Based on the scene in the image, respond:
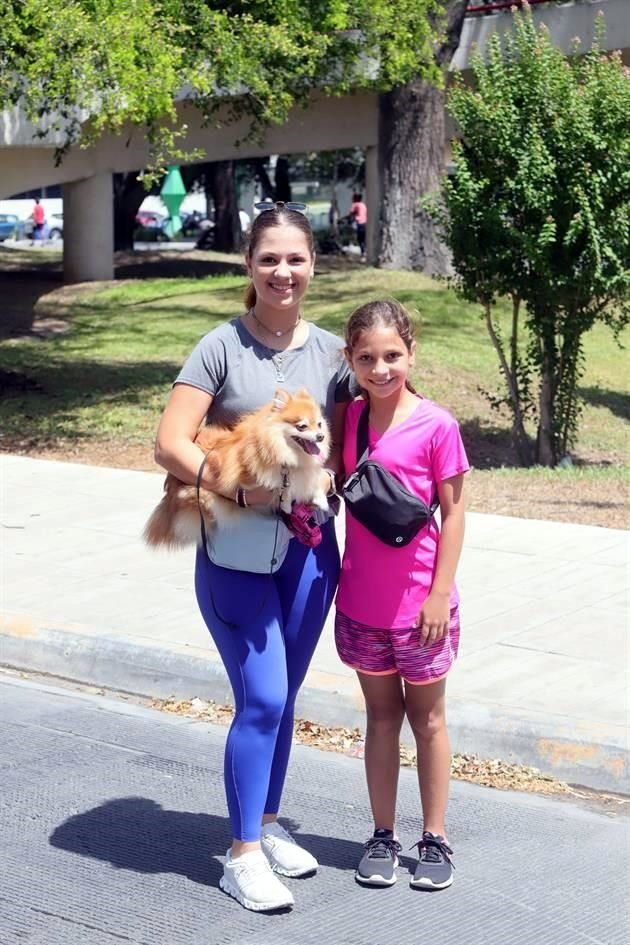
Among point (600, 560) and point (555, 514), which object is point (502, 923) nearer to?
point (600, 560)

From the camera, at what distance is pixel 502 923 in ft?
13.8

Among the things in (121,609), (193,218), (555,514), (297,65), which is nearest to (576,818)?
(121,609)

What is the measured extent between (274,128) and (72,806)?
1009 inches

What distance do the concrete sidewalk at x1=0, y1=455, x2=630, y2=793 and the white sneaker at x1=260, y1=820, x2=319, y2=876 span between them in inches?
60.3

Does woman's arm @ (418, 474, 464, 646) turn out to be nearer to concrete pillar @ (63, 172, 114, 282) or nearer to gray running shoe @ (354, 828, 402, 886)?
gray running shoe @ (354, 828, 402, 886)

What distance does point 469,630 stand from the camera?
7188 millimetres

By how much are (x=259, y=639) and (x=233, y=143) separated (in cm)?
2553

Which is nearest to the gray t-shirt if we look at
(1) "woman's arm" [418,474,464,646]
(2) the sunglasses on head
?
(2) the sunglasses on head

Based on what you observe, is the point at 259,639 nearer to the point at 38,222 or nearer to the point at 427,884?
the point at 427,884

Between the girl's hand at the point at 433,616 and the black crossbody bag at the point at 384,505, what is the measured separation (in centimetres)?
19

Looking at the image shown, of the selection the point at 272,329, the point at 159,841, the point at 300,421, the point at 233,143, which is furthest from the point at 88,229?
the point at 300,421

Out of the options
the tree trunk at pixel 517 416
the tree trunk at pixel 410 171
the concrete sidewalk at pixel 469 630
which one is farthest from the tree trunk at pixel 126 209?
the concrete sidewalk at pixel 469 630

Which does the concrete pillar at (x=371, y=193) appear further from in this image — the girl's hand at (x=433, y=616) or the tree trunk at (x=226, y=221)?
the girl's hand at (x=433, y=616)

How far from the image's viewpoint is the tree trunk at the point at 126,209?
122 ft
